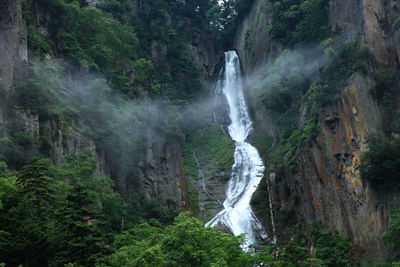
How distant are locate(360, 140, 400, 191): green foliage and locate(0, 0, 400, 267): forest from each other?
0.30ft

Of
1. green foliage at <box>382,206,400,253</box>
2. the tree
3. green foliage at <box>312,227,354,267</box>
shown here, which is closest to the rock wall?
the tree

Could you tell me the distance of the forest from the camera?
16219 millimetres

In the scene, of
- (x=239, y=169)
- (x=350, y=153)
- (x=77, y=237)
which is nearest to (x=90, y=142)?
(x=77, y=237)

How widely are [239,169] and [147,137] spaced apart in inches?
467

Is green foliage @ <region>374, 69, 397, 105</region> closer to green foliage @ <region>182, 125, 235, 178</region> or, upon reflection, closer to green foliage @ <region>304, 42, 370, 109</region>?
green foliage @ <region>304, 42, 370, 109</region>

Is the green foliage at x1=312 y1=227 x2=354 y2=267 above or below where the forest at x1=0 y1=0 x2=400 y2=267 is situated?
below

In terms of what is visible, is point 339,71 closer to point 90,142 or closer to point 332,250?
point 332,250

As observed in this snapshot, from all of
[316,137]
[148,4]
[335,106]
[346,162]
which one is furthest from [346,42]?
[148,4]

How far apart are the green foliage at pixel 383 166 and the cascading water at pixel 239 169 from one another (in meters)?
9.17

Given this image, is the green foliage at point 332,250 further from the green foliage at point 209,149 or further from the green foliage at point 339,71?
the green foliage at point 209,149

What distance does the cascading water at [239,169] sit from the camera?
36094 mm

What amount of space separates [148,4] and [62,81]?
2959 centimetres

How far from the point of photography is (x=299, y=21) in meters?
43.7

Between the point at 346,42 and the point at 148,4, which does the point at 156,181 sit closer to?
the point at 346,42
